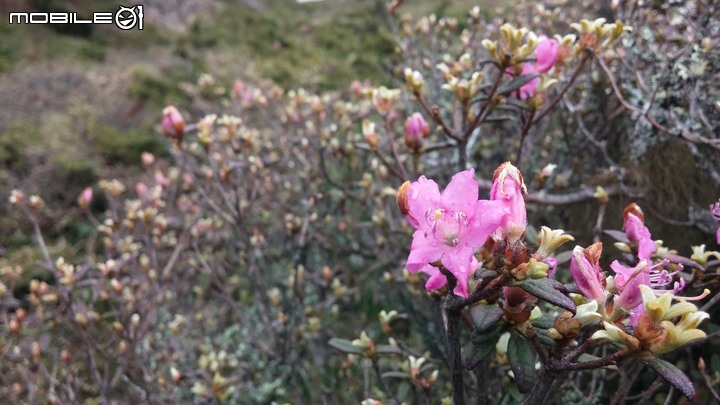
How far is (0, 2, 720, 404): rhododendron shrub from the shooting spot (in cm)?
69

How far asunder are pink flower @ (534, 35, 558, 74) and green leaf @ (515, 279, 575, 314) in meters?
0.85

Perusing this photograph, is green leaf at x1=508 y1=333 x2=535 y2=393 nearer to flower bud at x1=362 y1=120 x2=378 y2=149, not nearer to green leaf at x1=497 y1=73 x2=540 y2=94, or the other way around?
green leaf at x1=497 y1=73 x2=540 y2=94

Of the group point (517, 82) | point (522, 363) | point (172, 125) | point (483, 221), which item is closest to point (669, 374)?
point (522, 363)

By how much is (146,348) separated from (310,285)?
87 cm

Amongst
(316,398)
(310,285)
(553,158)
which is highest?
(553,158)

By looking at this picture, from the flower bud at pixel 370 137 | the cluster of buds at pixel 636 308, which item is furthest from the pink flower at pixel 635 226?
the flower bud at pixel 370 137

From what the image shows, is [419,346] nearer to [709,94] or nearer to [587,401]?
[587,401]

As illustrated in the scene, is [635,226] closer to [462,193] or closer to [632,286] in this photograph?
[632,286]

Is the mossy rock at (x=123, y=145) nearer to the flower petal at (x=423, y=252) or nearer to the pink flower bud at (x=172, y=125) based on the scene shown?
the pink flower bud at (x=172, y=125)

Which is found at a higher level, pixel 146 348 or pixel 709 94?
pixel 709 94

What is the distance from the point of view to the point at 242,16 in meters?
12.6

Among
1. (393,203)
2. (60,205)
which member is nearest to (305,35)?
(60,205)

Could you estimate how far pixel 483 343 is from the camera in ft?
2.52

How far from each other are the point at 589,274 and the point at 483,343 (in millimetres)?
190
